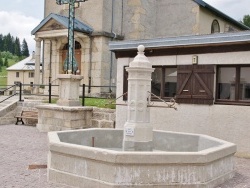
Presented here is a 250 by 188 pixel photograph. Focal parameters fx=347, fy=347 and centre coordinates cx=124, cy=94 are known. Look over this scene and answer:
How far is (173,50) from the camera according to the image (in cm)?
1111

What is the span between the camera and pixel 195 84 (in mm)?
10695

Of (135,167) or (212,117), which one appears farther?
(212,117)

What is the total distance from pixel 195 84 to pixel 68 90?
5.31 m

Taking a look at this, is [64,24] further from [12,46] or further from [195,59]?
[12,46]

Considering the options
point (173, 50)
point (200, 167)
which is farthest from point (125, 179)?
point (173, 50)

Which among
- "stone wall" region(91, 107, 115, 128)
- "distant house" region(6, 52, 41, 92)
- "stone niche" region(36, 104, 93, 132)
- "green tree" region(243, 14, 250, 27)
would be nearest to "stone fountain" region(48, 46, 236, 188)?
"stone niche" region(36, 104, 93, 132)

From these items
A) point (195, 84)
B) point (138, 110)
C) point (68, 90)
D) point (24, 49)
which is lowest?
point (138, 110)

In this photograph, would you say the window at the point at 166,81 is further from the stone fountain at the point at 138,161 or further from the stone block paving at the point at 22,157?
the stone block paving at the point at 22,157

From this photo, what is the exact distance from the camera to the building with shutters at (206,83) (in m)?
9.86

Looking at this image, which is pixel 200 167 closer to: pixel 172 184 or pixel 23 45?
pixel 172 184

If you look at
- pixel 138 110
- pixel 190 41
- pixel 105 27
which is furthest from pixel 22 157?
pixel 105 27

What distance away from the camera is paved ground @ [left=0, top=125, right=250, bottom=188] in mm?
6723

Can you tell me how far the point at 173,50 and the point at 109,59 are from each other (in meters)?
10.3

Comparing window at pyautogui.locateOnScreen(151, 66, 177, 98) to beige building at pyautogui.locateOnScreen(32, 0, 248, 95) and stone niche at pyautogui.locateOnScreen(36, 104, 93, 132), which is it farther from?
beige building at pyautogui.locateOnScreen(32, 0, 248, 95)
